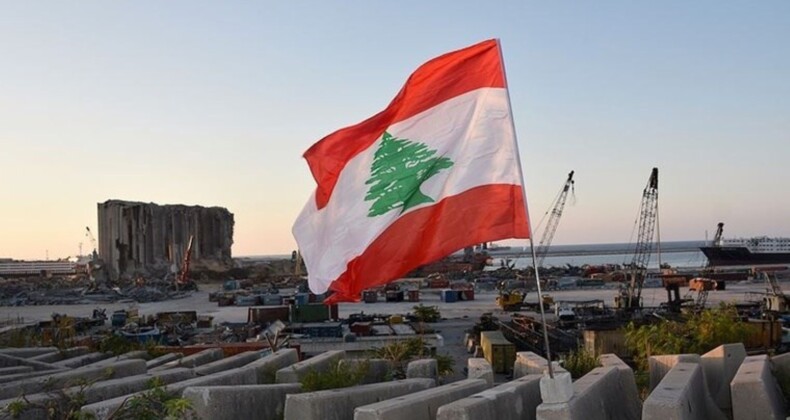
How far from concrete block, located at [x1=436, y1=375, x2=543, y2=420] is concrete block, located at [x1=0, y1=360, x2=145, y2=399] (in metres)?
5.64

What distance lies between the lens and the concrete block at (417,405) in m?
8.23

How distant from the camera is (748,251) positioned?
145875 mm

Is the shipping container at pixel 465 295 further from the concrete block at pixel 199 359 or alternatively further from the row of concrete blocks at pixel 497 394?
the row of concrete blocks at pixel 497 394

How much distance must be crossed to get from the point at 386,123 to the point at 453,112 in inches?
32.5

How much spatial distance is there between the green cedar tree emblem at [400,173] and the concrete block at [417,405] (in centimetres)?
206

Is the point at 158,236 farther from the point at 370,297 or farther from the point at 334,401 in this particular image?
the point at 334,401

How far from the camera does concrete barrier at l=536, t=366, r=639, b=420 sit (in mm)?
7637

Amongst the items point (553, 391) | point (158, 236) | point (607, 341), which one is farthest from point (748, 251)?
point (553, 391)

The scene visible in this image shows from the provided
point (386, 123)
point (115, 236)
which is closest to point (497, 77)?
point (386, 123)

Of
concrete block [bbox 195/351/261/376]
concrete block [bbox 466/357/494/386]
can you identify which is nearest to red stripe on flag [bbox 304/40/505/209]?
concrete block [bbox 466/357/494/386]

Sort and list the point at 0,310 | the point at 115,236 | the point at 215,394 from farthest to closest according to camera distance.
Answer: the point at 115,236, the point at 0,310, the point at 215,394

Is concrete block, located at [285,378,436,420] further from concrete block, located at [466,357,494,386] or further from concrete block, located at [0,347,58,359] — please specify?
concrete block, located at [0,347,58,359]

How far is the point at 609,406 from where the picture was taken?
9.74 metres

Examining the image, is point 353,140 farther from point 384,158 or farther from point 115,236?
point 115,236
